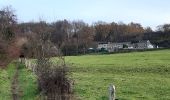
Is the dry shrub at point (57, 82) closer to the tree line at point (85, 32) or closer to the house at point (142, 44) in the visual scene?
the tree line at point (85, 32)

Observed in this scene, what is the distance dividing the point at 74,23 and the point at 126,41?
22.3 metres

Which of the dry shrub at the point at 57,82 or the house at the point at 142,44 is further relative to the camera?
the house at the point at 142,44

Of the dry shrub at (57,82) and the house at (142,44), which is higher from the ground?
the house at (142,44)

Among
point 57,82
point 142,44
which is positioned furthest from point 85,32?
point 57,82

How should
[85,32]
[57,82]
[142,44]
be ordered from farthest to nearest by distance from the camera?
[85,32]
[142,44]
[57,82]

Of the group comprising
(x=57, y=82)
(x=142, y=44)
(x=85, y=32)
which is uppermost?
(x=85, y=32)

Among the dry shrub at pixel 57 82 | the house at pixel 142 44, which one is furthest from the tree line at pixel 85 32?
the dry shrub at pixel 57 82

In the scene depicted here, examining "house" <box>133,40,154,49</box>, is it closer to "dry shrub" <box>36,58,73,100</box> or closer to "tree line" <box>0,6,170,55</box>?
"tree line" <box>0,6,170,55</box>

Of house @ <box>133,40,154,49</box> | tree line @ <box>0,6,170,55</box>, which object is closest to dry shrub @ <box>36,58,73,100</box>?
tree line @ <box>0,6,170,55</box>

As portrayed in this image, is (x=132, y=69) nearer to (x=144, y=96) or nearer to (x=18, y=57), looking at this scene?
(x=144, y=96)

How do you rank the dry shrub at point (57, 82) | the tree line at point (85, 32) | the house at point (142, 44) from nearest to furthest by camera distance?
the dry shrub at point (57, 82) < the tree line at point (85, 32) < the house at point (142, 44)

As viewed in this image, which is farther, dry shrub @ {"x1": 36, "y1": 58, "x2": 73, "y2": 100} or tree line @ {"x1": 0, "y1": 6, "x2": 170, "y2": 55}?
tree line @ {"x1": 0, "y1": 6, "x2": 170, "y2": 55}

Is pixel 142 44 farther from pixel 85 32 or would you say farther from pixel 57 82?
pixel 57 82

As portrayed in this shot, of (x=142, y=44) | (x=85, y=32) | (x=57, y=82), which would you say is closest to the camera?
(x=57, y=82)
